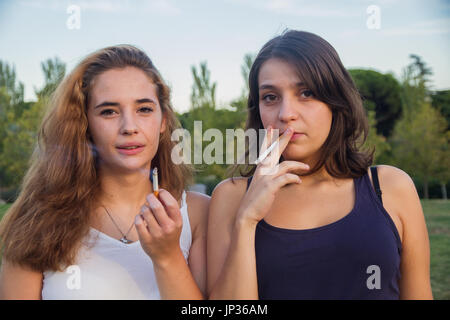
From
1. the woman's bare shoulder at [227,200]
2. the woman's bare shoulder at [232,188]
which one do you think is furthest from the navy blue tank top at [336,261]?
the woman's bare shoulder at [232,188]

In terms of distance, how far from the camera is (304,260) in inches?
91.8

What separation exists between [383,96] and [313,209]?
35452 millimetres

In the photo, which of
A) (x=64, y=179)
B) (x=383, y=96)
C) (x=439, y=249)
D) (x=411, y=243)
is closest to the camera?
(x=411, y=243)

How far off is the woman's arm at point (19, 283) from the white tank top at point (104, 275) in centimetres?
5

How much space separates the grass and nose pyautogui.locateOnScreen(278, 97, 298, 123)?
2.53 meters

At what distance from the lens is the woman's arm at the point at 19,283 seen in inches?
97.0

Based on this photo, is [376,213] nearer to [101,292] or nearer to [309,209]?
[309,209]

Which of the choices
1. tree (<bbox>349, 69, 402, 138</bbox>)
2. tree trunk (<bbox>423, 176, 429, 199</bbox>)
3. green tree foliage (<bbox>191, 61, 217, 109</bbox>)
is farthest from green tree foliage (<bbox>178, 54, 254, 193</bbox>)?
tree (<bbox>349, 69, 402, 138</bbox>)

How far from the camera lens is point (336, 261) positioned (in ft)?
7.59

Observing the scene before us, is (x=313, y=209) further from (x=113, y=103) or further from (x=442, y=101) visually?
(x=442, y=101)

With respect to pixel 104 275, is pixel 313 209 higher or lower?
higher

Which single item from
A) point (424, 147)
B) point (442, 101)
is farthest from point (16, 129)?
point (442, 101)

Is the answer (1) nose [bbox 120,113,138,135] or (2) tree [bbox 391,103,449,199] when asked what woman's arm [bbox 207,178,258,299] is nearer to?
(1) nose [bbox 120,113,138,135]

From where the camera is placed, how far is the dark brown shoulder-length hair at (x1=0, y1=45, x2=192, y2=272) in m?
2.55
